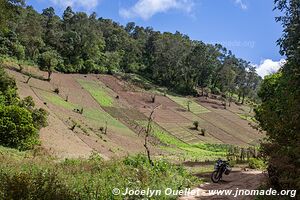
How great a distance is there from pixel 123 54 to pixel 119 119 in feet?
172

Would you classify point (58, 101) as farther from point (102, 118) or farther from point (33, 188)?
point (33, 188)

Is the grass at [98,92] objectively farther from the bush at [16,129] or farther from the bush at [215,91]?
the bush at [215,91]

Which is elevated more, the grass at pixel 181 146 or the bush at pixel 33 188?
the bush at pixel 33 188

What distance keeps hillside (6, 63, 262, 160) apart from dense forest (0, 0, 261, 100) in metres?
7.40

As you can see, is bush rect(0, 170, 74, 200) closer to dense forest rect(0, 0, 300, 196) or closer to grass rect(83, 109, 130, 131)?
dense forest rect(0, 0, 300, 196)

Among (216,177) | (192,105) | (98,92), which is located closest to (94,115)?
(98,92)

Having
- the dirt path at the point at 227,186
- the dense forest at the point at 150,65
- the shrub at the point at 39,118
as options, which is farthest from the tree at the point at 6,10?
the shrub at the point at 39,118

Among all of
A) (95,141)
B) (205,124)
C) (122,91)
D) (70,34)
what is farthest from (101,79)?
(95,141)

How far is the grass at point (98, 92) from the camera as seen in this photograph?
6556 centimetres

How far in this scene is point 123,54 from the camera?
10850 centimetres

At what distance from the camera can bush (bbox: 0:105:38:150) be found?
2667 centimetres

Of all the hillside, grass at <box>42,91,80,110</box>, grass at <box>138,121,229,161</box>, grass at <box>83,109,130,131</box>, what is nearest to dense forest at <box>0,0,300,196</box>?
the hillside

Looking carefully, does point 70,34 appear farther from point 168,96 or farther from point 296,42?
point 296,42

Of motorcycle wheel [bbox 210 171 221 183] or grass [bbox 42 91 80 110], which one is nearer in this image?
motorcycle wheel [bbox 210 171 221 183]
